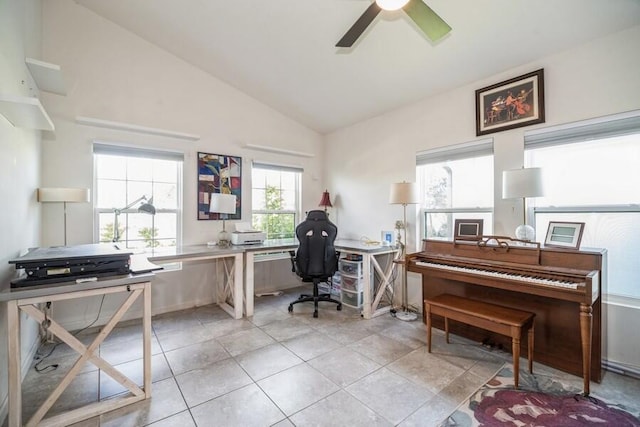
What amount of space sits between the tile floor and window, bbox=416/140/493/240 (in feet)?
3.92

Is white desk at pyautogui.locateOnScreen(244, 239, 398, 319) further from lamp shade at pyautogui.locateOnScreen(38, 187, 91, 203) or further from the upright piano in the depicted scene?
lamp shade at pyautogui.locateOnScreen(38, 187, 91, 203)

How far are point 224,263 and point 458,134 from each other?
10.4ft

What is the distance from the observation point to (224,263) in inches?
145

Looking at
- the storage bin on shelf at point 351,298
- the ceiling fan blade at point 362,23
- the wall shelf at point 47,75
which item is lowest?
the storage bin on shelf at point 351,298

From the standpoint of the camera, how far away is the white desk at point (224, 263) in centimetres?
284

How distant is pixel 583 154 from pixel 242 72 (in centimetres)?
360

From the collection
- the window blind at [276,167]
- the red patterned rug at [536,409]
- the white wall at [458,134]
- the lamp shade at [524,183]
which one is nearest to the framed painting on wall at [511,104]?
the white wall at [458,134]

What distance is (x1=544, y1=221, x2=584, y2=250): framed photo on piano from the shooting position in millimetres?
2129

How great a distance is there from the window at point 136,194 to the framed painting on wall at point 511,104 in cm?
343

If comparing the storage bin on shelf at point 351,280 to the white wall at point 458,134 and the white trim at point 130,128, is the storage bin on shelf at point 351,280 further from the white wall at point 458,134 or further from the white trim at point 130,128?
the white trim at point 130,128

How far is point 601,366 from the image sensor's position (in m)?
2.13

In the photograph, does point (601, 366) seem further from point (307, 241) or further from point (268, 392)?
point (307, 241)

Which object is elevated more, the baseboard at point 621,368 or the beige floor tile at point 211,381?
the baseboard at point 621,368

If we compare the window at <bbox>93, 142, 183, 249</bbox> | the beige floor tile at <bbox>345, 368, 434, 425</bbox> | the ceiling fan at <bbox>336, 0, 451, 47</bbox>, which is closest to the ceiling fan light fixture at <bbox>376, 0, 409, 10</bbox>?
the ceiling fan at <bbox>336, 0, 451, 47</bbox>
